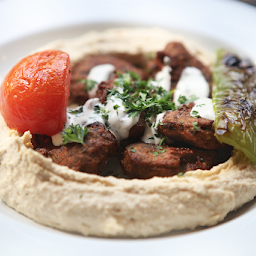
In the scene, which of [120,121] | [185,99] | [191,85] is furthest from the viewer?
[191,85]

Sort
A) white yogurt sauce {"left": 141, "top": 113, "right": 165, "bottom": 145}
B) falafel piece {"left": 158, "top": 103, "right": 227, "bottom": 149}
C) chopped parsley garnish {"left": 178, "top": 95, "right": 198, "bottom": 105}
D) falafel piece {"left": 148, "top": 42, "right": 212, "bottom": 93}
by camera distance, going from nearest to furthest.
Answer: falafel piece {"left": 158, "top": 103, "right": 227, "bottom": 149} → white yogurt sauce {"left": 141, "top": 113, "right": 165, "bottom": 145} → chopped parsley garnish {"left": 178, "top": 95, "right": 198, "bottom": 105} → falafel piece {"left": 148, "top": 42, "right": 212, "bottom": 93}

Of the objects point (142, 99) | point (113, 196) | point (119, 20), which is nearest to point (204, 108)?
point (142, 99)

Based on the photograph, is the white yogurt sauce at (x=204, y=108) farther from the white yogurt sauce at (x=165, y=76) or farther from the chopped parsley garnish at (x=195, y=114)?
the white yogurt sauce at (x=165, y=76)

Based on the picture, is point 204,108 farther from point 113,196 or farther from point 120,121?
point 113,196

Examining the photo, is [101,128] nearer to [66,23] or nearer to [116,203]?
[116,203]

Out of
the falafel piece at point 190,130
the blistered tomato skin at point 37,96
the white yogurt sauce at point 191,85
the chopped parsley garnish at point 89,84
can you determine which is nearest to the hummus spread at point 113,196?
the blistered tomato skin at point 37,96

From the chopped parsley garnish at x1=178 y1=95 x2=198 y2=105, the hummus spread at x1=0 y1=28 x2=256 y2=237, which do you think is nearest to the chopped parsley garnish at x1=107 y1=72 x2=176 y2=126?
the chopped parsley garnish at x1=178 y1=95 x2=198 y2=105

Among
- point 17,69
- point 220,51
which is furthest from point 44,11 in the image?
point 220,51

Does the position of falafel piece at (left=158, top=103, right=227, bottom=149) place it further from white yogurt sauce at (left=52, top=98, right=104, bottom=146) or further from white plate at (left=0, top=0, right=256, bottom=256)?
white plate at (left=0, top=0, right=256, bottom=256)
